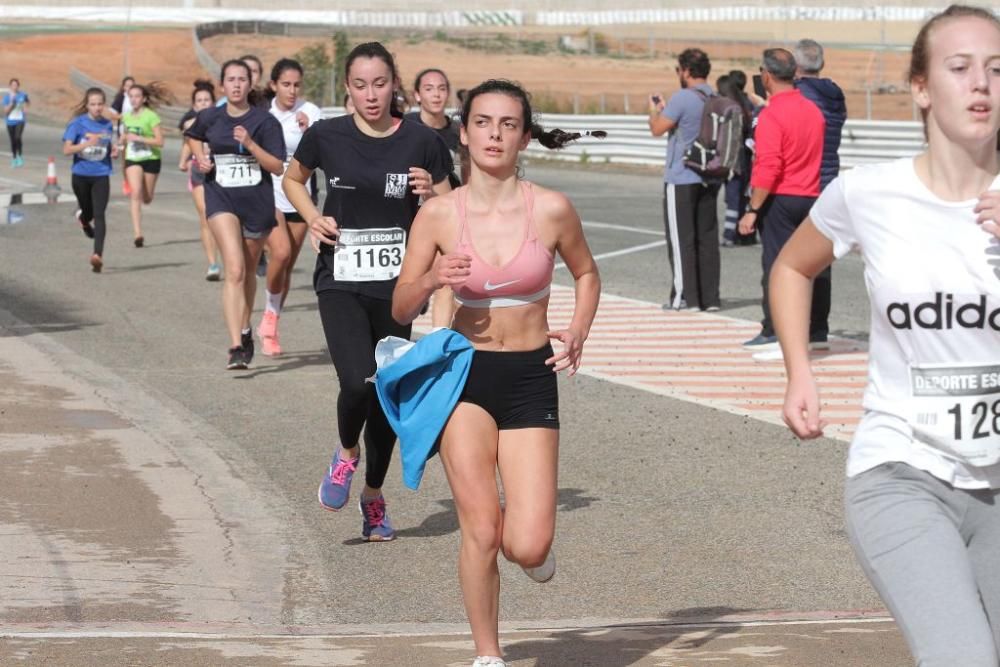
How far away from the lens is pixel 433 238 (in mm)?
5613

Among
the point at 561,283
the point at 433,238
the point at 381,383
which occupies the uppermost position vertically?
the point at 433,238

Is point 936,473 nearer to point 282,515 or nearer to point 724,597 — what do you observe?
point 724,597

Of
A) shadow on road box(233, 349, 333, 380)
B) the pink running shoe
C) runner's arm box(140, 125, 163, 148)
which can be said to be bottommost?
shadow on road box(233, 349, 333, 380)

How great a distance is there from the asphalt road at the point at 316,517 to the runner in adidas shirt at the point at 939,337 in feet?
5.81

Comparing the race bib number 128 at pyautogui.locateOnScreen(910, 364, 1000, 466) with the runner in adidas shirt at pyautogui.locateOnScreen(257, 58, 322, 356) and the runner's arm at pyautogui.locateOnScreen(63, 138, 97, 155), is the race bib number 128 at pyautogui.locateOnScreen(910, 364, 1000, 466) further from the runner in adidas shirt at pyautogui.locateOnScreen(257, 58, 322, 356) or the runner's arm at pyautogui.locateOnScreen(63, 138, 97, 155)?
the runner's arm at pyautogui.locateOnScreen(63, 138, 97, 155)

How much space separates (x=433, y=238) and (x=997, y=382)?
2.16m

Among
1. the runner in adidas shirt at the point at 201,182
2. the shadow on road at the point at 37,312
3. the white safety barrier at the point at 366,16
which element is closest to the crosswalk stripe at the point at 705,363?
the shadow on road at the point at 37,312

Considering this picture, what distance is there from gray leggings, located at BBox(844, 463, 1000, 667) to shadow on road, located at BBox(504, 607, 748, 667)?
6.03 feet

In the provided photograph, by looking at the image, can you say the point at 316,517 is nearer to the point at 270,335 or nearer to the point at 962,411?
the point at 962,411

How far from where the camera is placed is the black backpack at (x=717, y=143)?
14820mm

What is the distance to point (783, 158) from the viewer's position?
12.8 meters

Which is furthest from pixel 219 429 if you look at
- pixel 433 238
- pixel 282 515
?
pixel 433 238

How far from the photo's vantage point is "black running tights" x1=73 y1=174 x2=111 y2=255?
1862cm

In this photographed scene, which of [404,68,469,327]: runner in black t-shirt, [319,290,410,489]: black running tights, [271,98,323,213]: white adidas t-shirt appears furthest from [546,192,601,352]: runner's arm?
[271,98,323,213]: white adidas t-shirt
